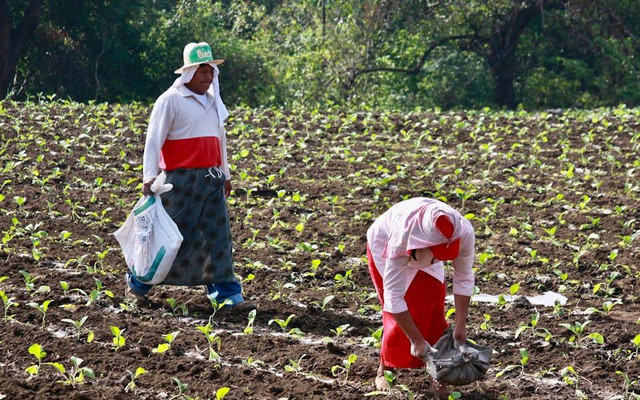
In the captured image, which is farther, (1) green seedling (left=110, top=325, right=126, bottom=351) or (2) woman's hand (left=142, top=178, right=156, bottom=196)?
(2) woman's hand (left=142, top=178, right=156, bottom=196)

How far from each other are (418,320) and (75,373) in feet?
5.12

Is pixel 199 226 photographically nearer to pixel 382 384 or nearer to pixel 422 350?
pixel 382 384

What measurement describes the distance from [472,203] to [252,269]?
8.72ft

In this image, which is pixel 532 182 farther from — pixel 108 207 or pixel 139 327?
pixel 139 327

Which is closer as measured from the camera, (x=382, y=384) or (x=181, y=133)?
(x=382, y=384)

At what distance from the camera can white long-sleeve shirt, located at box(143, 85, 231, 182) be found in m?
6.27

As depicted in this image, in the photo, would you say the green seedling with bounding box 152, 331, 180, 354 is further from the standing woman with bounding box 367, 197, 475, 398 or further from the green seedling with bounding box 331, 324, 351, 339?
the standing woman with bounding box 367, 197, 475, 398

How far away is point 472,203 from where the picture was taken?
9250mm

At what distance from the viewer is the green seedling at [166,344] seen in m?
5.26

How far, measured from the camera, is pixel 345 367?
525 cm

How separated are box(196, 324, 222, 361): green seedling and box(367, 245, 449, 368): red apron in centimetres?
89

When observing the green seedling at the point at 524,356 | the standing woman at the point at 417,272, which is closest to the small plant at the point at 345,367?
the standing woman at the point at 417,272

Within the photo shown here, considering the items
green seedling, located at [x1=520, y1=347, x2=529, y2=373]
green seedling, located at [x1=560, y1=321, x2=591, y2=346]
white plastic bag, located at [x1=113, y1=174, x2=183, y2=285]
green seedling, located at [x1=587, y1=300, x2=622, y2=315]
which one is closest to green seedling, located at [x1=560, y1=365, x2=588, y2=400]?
green seedling, located at [x1=520, y1=347, x2=529, y2=373]

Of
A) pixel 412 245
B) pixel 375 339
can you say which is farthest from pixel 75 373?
pixel 412 245
